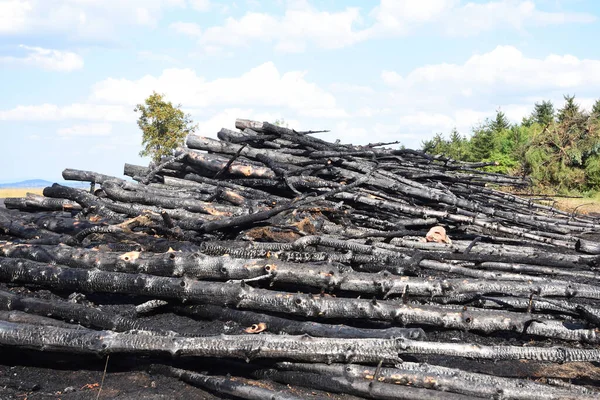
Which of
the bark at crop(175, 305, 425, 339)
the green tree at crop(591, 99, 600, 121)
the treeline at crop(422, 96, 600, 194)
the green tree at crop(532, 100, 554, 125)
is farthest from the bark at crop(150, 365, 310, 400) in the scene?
the green tree at crop(532, 100, 554, 125)

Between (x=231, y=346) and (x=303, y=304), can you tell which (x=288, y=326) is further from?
(x=231, y=346)

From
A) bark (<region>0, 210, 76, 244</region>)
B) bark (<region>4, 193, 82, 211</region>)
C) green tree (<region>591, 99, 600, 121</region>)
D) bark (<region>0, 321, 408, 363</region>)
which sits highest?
green tree (<region>591, 99, 600, 121</region>)

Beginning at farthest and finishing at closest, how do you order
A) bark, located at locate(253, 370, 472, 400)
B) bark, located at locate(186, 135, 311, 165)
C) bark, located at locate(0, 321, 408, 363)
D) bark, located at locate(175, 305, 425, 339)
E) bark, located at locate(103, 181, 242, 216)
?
1. bark, located at locate(186, 135, 311, 165)
2. bark, located at locate(103, 181, 242, 216)
3. bark, located at locate(175, 305, 425, 339)
4. bark, located at locate(0, 321, 408, 363)
5. bark, located at locate(253, 370, 472, 400)

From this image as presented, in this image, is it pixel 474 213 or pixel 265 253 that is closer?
pixel 265 253

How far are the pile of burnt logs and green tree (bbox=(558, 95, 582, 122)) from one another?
1860 cm

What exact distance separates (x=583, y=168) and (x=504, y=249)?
18106 mm

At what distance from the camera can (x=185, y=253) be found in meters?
5.43

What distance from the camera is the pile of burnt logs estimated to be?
4102 millimetres

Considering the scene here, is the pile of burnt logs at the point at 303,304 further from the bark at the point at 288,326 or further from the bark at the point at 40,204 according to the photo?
the bark at the point at 40,204

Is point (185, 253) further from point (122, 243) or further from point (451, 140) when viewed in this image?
point (451, 140)

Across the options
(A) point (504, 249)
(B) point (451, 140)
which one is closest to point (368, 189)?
(A) point (504, 249)

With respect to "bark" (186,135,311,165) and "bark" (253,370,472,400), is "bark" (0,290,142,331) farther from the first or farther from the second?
"bark" (186,135,311,165)

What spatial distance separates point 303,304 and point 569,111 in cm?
2547

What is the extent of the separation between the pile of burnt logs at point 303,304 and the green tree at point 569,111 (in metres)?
18.6
